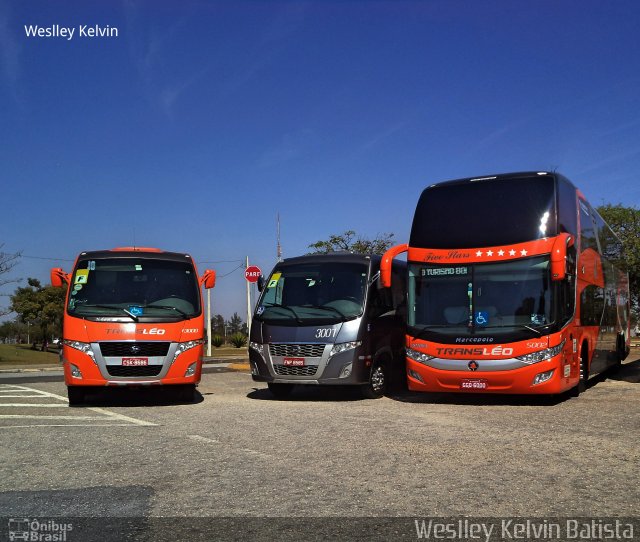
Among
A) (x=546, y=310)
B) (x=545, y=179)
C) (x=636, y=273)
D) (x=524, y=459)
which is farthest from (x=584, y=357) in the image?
(x=636, y=273)

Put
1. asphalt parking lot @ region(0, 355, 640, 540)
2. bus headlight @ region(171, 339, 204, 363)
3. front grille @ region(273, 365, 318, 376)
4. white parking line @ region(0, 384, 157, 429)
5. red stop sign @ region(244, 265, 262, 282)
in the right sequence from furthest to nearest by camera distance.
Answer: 1. red stop sign @ region(244, 265, 262, 282)
2. front grille @ region(273, 365, 318, 376)
3. bus headlight @ region(171, 339, 204, 363)
4. white parking line @ region(0, 384, 157, 429)
5. asphalt parking lot @ region(0, 355, 640, 540)

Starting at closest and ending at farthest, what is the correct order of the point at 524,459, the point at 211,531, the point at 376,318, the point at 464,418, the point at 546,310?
1. the point at 211,531
2. the point at 524,459
3. the point at 464,418
4. the point at 546,310
5. the point at 376,318

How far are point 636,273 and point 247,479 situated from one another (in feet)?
139

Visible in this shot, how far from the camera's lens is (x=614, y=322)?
17.5 meters

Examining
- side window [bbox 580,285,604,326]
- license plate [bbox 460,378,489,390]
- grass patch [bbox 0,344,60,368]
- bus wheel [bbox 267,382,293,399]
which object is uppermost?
side window [bbox 580,285,604,326]

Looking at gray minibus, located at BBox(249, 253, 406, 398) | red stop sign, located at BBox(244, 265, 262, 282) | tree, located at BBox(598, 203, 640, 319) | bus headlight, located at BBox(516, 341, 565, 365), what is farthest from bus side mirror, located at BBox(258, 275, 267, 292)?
tree, located at BBox(598, 203, 640, 319)

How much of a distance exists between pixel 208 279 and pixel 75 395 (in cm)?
309

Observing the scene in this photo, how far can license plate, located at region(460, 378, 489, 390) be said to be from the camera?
38.1ft

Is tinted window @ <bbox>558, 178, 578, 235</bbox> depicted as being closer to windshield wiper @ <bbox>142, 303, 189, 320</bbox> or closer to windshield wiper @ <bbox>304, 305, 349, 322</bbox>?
windshield wiper @ <bbox>304, 305, 349, 322</bbox>

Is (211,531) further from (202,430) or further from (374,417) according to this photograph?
(374,417)

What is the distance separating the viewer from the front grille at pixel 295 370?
502 inches

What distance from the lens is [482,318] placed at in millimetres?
11797

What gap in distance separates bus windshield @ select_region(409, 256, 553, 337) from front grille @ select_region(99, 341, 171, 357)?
429 cm

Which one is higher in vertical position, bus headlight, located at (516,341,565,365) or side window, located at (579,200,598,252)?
side window, located at (579,200,598,252)
